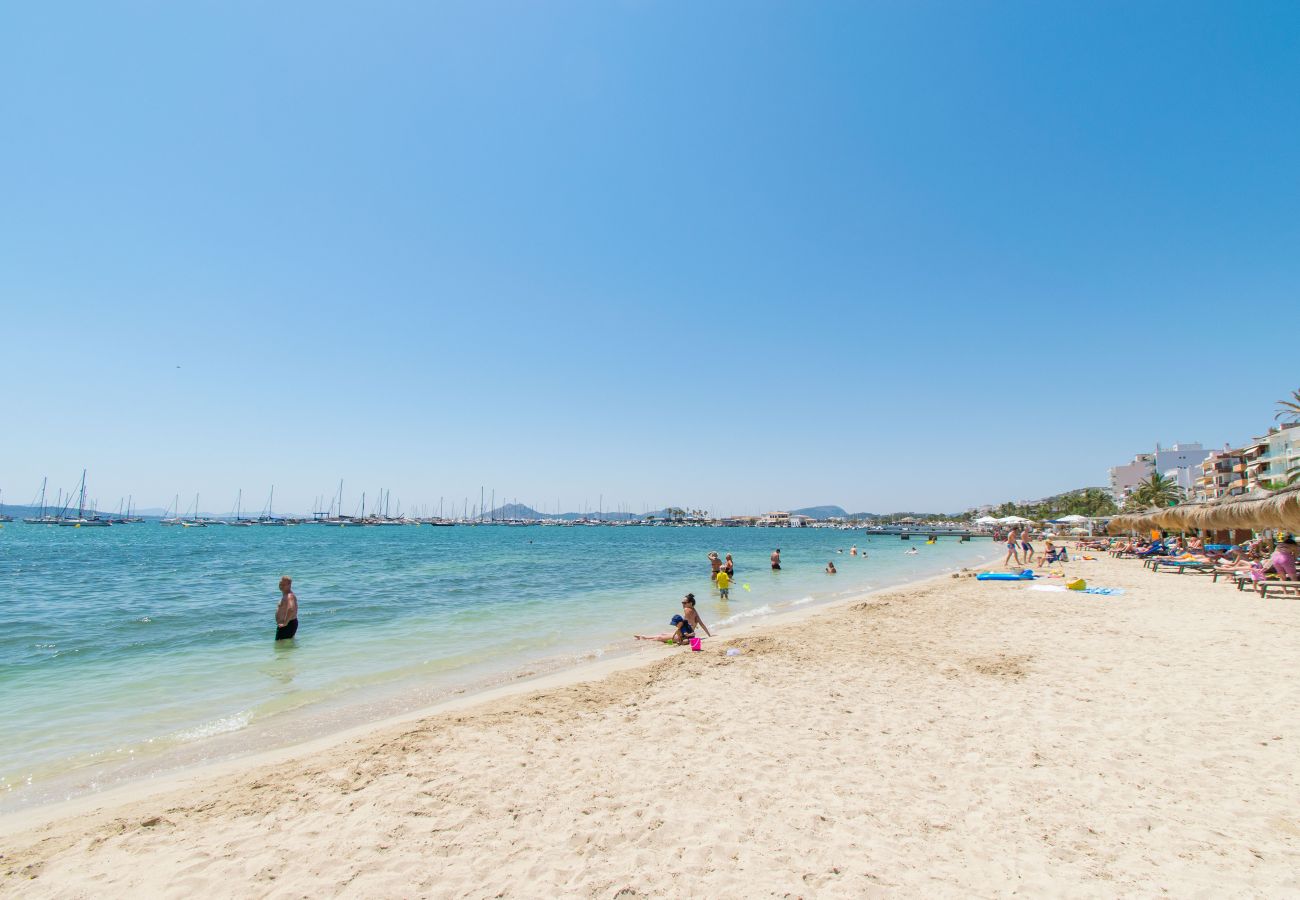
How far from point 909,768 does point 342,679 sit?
8.98 meters

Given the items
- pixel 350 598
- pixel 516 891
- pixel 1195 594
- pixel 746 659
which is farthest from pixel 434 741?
pixel 1195 594

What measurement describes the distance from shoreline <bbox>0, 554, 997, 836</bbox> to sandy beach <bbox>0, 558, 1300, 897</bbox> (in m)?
0.19

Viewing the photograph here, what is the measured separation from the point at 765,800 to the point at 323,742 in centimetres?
536

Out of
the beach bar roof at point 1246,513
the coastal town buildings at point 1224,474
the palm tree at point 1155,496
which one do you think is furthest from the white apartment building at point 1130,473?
the beach bar roof at point 1246,513

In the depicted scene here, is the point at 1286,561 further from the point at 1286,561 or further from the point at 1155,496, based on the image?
the point at 1155,496

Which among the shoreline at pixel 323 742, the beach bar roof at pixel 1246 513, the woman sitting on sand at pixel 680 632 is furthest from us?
the beach bar roof at pixel 1246 513

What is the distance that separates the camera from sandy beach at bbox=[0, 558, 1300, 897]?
359 cm

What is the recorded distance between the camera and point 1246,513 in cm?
1722

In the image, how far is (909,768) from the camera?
5.07 meters

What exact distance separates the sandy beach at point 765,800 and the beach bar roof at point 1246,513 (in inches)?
400

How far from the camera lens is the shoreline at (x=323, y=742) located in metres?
5.26

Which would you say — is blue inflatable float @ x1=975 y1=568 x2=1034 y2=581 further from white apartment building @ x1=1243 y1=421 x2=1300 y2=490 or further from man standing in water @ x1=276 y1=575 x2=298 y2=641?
white apartment building @ x1=1243 y1=421 x2=1300 y2=490

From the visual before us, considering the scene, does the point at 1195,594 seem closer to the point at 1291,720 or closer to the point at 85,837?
the point at 1291,720

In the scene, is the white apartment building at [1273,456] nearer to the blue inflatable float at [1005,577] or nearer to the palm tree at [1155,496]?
the palm tree at [1155,496]
